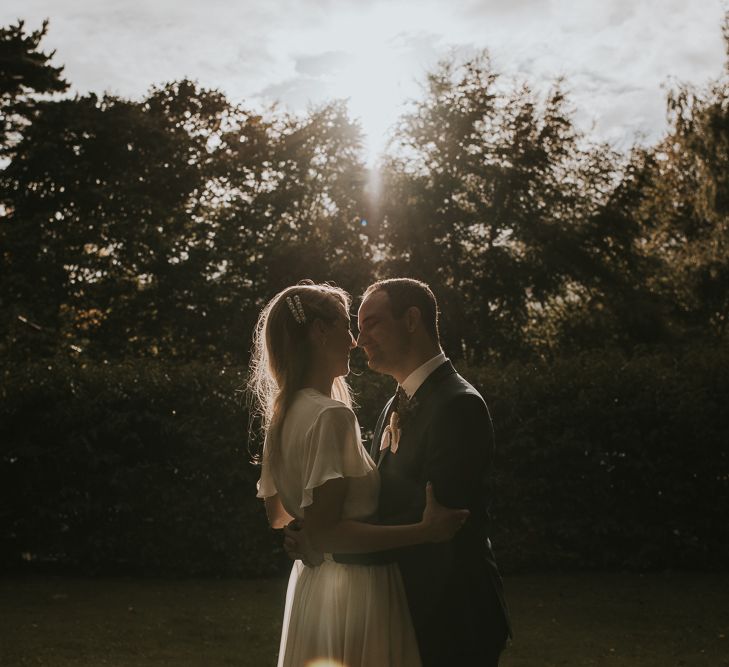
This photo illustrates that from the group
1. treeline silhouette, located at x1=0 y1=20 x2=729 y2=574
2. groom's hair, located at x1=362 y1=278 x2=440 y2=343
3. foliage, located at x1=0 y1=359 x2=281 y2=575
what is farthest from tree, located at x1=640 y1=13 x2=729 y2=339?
groom's hair, located at x1=362 y1=278 x2=440 y2=343

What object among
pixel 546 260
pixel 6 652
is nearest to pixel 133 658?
pixel 6 652

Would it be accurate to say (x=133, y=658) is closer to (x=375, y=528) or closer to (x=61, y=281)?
(x=375, y=528)

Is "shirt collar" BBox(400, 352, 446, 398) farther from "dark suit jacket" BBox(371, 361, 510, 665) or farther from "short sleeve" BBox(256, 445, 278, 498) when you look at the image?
"short sleeve" BBox(256, 445, 278, 498)

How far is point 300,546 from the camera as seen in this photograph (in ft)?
11.4

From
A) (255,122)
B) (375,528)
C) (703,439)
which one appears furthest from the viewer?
(255,122)

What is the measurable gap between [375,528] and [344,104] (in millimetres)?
27218

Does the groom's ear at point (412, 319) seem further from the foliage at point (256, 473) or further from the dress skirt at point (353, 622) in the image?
the foliage at point (256, 473)

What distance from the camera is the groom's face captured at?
3805 mm

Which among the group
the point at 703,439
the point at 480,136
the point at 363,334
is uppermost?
the point at 480,136

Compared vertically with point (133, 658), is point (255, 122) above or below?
above

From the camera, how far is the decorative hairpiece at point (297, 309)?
139 inches

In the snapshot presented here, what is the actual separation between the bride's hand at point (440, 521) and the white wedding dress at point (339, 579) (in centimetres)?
27

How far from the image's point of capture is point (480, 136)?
27.0m

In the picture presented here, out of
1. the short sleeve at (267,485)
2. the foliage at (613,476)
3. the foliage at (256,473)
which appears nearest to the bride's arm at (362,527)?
the short sleeve at (267,485)
